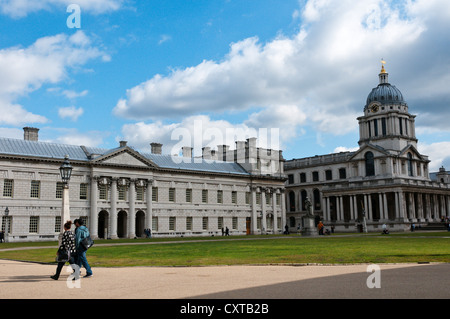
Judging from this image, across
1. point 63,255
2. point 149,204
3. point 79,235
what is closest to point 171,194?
point 149,204

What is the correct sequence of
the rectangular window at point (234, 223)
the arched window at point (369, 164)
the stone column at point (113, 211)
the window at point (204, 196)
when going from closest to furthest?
the stone column at point (113, 211) < the window at point (204, 196) < the rectangular window at point (234, 223) < the arched window at point (369, 164)

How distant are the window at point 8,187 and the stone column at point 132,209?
14.1 metres

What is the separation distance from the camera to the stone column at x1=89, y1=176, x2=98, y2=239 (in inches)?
2142

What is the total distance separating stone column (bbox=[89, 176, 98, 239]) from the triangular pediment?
8.39 feet

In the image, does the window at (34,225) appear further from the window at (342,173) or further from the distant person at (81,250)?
the window at (342,173)

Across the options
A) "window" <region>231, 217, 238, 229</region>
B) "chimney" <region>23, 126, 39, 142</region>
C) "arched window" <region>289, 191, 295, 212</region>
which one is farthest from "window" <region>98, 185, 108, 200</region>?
"arched window" <region>289, 191, 295, 212</region>

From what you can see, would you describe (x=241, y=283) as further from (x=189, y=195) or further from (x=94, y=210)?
(x=189, y=195)

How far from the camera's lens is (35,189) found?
51.6m

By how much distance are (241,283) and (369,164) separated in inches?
3256

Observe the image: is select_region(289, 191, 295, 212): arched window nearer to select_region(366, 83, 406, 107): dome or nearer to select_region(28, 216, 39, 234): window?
select_region(366, 83, 406, 107): dome

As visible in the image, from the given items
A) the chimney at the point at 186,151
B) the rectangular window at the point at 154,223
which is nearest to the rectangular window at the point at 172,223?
the rectangular window at the point at 154,223

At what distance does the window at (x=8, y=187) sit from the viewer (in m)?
49.5
